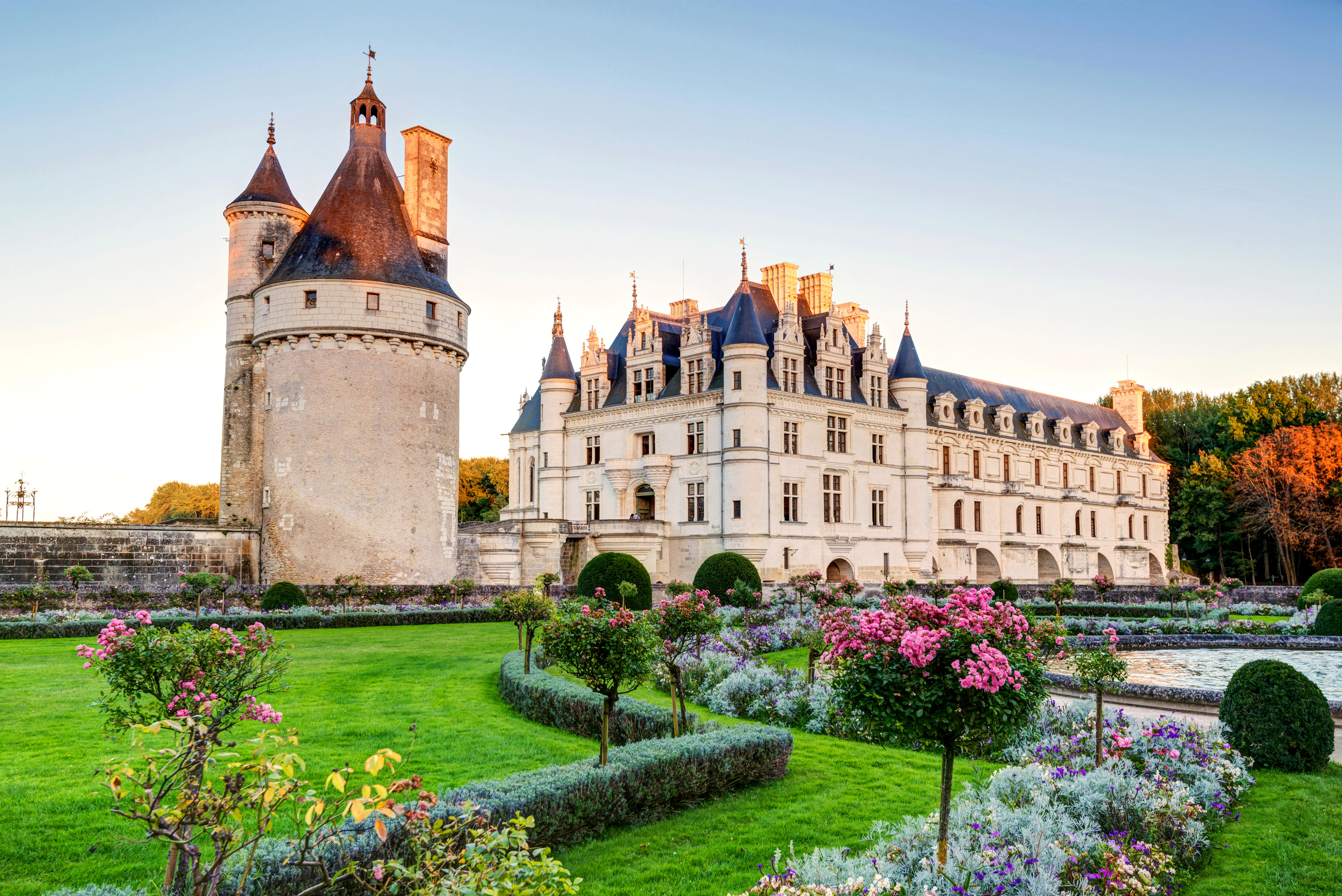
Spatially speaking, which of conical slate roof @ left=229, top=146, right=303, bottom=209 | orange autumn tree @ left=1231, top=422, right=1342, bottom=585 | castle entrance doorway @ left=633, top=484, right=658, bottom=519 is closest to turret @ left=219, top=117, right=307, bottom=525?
conical slate roof @ left=229, top=146, right=303, bottom=209

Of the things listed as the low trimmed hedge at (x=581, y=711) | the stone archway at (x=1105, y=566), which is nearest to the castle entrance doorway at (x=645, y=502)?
the low trimmed hedge at (x=581, y=711)

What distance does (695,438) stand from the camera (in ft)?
130

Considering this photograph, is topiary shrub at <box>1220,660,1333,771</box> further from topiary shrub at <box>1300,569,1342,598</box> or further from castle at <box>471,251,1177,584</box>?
castle at <box>471,251,1177,584</box>

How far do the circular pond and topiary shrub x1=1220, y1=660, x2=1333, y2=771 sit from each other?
347 cm

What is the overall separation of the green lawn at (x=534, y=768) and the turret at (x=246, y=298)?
1953 centimetres

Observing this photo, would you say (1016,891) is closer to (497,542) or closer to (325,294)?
(325,294)

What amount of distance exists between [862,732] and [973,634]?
20.1ft

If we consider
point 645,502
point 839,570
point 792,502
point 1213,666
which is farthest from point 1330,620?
point 645,502

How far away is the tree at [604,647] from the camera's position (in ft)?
31.5

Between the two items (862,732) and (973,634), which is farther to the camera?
(862,732)

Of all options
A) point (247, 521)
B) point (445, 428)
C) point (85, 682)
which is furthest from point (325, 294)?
point (85, 682)

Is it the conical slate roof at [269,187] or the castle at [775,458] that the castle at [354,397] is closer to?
the conical slate roof at [269,187]

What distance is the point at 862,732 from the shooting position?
39.2ft

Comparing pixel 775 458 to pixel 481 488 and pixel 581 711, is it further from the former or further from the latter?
pixel 481 488
